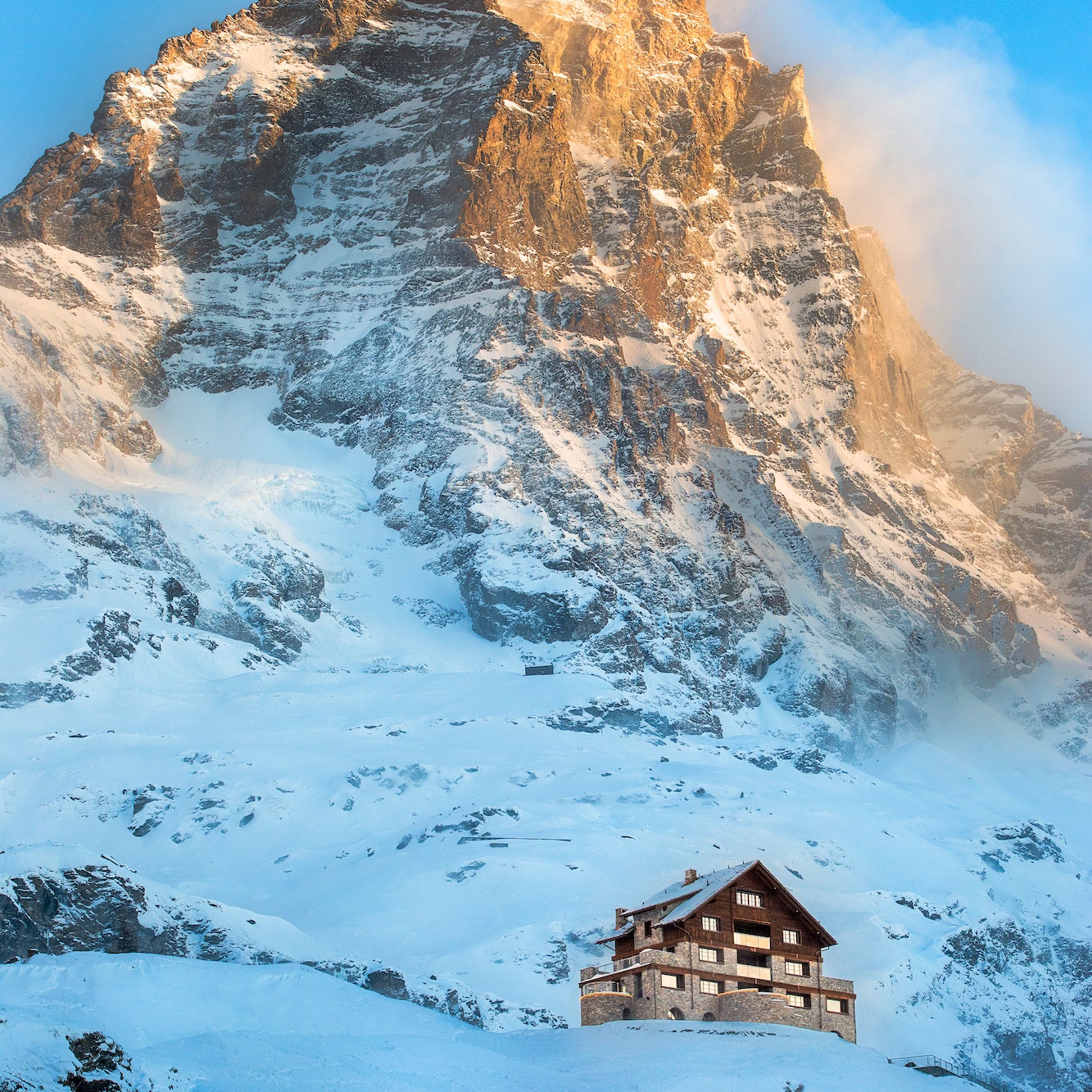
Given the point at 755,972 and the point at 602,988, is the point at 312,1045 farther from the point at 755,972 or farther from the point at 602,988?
the point at 755,972

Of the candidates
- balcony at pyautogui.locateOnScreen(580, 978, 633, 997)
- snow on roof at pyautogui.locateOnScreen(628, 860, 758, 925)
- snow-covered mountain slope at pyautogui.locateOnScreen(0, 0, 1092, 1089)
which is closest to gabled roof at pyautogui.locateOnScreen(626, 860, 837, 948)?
snow on roof at pyautogui.locateOnScreen(628, 860, 758, 925)

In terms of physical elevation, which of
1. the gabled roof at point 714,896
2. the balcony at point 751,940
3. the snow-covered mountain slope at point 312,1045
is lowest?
the snow-covered mountain slope at point 312,1045

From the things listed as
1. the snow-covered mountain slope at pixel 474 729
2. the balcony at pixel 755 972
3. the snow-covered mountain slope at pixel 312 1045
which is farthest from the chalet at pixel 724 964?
the snow-covered mountain slope at pixel 474 729

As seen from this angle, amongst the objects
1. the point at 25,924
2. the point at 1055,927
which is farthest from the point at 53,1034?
the point at 1055,927

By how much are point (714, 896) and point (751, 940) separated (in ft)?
6.98

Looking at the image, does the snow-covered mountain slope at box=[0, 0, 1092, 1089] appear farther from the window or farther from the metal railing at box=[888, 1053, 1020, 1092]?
the window

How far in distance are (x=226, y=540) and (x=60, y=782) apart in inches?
2151

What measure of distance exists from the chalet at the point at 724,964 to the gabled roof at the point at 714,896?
5 centimetres

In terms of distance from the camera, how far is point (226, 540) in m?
168

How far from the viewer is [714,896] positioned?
52.4 metres

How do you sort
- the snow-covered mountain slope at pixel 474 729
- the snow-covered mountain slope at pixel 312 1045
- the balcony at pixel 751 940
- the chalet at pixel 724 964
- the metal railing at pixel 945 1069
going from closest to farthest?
the snow-covered mountain slope at pixel 312 1045 → the metal railing at pixel 945 1069 → the chalet at pixel 724 964 → the balcony at pixel 751 940 → the snow-covered mountain slope at pixel 474 729

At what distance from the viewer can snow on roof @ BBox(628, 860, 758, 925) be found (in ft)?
171

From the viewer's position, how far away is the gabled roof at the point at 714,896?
5200cm

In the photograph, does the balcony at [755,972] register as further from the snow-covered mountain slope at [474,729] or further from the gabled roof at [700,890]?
Answer: the snow-covered mountain slope at [474,729]
